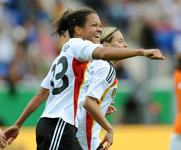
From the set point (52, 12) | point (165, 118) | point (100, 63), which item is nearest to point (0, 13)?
point (52, 12)

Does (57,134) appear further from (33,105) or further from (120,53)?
(120,53)

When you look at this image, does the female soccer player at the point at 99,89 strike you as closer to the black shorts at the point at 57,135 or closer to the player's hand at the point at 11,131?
the black shorts at the point at 57,135

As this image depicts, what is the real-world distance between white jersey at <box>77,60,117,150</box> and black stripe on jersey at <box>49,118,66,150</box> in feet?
1.57

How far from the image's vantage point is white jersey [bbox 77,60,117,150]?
16.4ft

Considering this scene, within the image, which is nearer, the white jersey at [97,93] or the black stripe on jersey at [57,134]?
the black stripe on jersey at [57,134]

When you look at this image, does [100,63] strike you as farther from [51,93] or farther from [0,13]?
[0,13]

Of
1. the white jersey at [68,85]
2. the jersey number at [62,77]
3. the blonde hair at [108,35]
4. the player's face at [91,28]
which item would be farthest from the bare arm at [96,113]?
the blonde hair at [108,35]

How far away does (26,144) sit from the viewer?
30.1 ft

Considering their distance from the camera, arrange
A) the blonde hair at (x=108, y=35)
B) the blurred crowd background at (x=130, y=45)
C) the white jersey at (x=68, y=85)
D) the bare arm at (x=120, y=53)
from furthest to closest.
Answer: the blurred crowd background at (x=130, y=45) < the blonde hair at (x=108, y=35) < the white jersey at (x=68, y=85) < the bare arm at (x=120, y=53)

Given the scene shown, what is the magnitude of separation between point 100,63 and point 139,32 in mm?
8979

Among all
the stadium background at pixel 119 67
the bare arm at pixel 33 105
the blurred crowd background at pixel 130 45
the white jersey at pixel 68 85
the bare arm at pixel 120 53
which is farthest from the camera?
the blurred crowd background at pixel 130 45

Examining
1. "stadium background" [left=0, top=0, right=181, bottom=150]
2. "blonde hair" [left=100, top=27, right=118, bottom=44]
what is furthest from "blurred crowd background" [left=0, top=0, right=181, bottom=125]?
"blonde hair" [left=100, top=27, right=118, bottom=44]

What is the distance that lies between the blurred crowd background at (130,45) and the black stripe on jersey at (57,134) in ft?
24.1

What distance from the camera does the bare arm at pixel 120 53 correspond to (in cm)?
379
